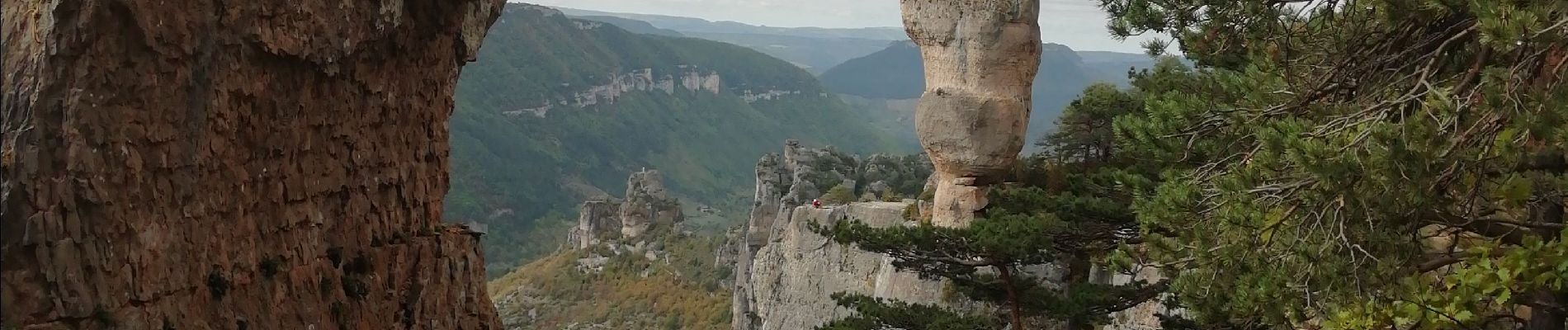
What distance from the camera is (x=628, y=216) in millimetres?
47625

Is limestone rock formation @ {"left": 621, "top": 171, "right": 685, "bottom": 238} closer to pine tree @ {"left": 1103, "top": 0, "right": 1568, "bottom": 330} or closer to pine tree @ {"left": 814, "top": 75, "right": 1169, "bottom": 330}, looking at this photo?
pine tree @ {"left": 814, "top": 75, "right": 1169, "bottom": 330}

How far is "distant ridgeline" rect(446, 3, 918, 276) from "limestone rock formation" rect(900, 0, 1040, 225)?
42.7 meters

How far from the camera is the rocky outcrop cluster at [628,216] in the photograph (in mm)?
47688

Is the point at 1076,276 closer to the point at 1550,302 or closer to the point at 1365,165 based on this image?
the point at 1550,302

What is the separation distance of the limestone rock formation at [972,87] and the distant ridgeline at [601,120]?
42.7 metres

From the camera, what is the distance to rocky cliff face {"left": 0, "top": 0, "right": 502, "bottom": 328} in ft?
13.0

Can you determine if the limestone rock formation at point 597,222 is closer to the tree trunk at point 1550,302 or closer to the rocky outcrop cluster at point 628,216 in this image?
the rocky outcrop cluster at point 628,216

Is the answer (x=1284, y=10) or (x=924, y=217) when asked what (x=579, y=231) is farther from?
(x=1284, y=10)

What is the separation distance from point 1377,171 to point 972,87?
9548 millimetres

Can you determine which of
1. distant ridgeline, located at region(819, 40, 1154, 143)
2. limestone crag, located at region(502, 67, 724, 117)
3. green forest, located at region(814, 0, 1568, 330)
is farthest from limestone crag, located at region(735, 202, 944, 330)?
distant ridgeline, located at region(819, 40, 1154, 143)

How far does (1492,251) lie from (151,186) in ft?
18.3

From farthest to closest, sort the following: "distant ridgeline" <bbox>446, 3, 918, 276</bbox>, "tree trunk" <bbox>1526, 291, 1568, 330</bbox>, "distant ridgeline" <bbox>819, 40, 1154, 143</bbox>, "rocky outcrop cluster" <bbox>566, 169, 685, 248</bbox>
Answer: "distant ridgeline" <bbox>819, 40, 1154, 143</bbox> → "distant ridgeline" <bbox>446, 3, 918, 276</bbox> → "rocky outcrop cluster" <bbox>566, 169, 685, 248</bbox> → "tree trunk" <bbox>1526, 291, 1568, 330</bbox>

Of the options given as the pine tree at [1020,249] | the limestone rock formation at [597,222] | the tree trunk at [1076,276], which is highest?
the pine tree at [1020,249]

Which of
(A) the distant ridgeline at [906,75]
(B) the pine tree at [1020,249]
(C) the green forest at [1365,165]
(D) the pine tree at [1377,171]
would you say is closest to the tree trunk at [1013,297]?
(B) the pine tree at [1020,249]
